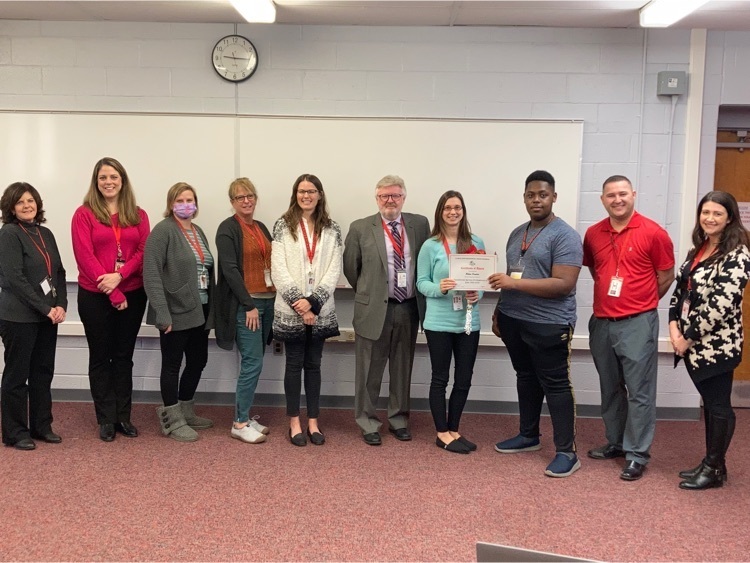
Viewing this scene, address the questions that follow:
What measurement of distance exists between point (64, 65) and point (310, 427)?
2.93 metres

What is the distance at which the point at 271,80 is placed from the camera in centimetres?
418

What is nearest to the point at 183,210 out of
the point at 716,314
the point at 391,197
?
the point at 391,197

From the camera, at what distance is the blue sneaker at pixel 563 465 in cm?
323

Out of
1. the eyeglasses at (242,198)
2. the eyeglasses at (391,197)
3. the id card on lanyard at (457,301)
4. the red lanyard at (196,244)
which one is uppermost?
the eyeglasses at (391,197)

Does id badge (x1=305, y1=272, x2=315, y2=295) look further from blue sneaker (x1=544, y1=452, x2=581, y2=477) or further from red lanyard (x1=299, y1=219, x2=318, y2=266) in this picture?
blue sneaker (x1=544, y1=452, x2=581, y2=477)

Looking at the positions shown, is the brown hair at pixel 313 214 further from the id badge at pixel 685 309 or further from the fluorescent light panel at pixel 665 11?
the fluorescent light panel at pixel 665 11

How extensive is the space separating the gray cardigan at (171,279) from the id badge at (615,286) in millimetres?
2286

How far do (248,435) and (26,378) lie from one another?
1268 millimetres

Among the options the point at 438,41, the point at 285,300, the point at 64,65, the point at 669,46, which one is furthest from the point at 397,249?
the point at 64,65

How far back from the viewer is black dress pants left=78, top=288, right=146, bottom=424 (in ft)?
11.6

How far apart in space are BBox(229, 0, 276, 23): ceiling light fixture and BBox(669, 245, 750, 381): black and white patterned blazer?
273cm

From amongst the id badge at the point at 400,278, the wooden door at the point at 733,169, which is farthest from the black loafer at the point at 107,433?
the wooden door at the point at 733,169

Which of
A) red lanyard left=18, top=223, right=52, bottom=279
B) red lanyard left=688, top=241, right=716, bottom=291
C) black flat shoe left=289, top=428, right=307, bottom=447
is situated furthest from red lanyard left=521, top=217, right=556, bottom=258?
red lanyard left=18, top=223, right=52, bottom=279

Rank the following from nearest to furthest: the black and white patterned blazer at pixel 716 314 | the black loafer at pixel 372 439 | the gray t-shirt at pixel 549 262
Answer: the black and white patterned blazer at pixel 716 314, the gray t-shirt at pixel 549 262, the black loafer at pixel 372 439
